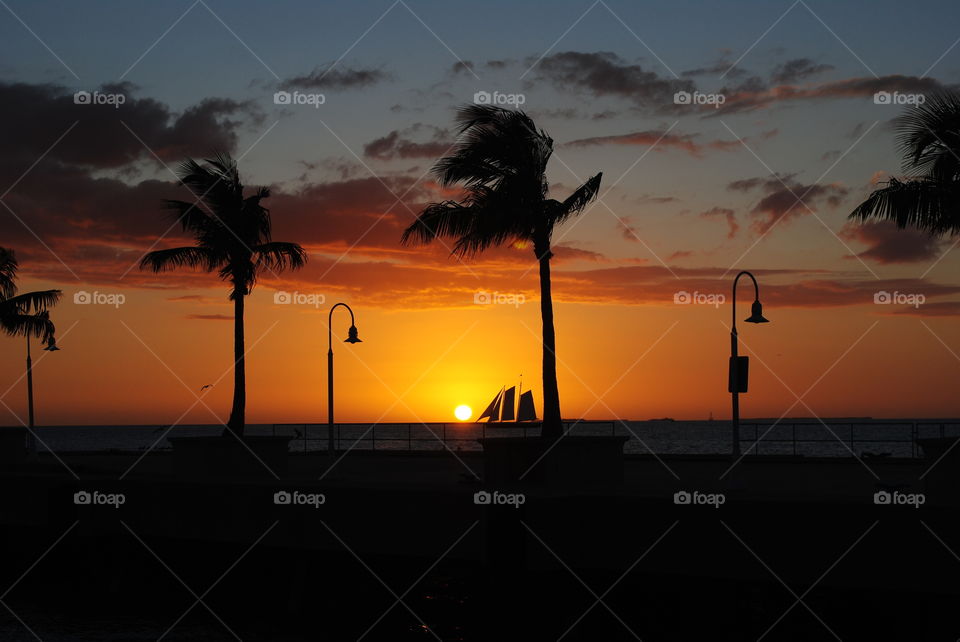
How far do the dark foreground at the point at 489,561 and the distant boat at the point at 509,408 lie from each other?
116m

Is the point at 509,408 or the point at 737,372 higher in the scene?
the point at 509,408

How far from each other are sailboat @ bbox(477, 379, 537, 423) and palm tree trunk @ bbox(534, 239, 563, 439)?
119m

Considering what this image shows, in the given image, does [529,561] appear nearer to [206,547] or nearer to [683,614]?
[683,614]

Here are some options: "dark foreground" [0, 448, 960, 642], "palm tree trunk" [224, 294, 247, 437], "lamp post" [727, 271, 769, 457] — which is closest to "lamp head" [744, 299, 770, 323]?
"lamp post" [727, 271, 769, 457]

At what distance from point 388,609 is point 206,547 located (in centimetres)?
660

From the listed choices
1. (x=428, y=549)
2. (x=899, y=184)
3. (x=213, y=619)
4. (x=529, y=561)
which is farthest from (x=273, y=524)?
(x=899, y=184)

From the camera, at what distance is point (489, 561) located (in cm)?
2384

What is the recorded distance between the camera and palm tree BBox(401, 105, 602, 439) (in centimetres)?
3038

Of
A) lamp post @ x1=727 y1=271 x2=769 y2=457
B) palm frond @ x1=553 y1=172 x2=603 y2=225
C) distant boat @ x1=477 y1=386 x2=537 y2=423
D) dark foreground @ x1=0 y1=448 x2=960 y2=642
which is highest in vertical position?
distant boat @ x1=477 y1=386 x2=537 y2=423

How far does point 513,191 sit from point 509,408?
429 ft

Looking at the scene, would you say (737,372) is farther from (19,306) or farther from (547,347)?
(19,306)

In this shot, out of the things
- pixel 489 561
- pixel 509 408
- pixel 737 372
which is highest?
Result: pixel 509 408

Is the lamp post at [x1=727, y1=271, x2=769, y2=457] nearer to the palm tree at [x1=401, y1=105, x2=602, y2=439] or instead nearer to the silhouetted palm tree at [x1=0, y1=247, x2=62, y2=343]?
the palm tree at [x1=401, y1=105, x2=602, y2=439]

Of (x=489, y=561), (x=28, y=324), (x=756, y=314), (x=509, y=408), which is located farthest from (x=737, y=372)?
(x=509, y=408)
